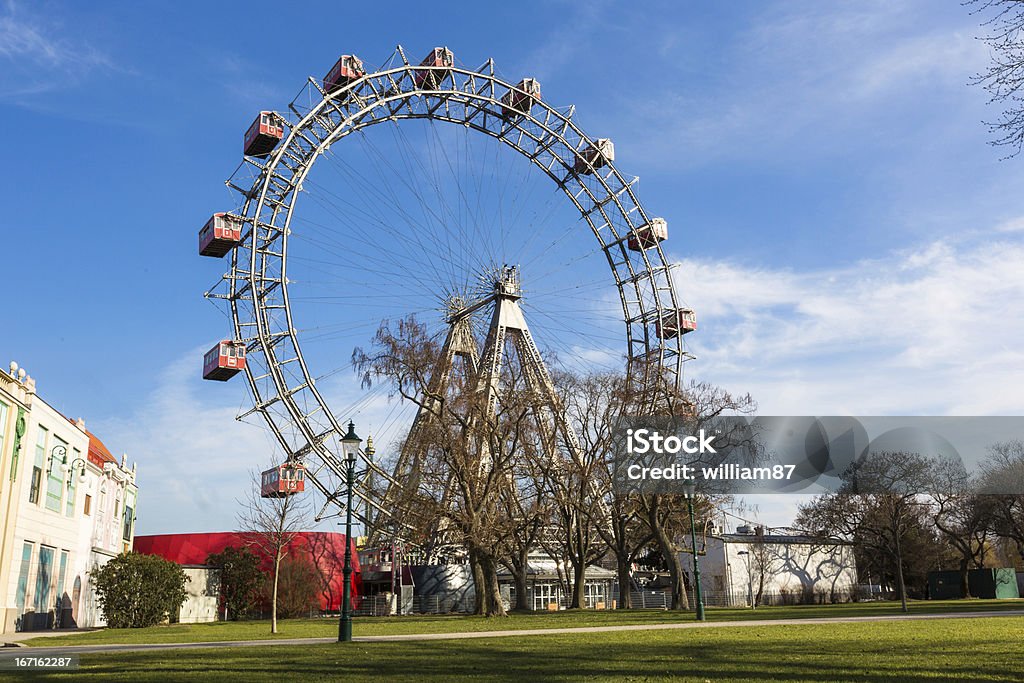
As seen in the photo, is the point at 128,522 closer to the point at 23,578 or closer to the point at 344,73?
the point at 23,578

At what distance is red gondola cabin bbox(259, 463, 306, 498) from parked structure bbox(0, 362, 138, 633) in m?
9.54

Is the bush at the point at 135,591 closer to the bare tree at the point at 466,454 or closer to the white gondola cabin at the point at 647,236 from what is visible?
the bare tree at the point at 466,454

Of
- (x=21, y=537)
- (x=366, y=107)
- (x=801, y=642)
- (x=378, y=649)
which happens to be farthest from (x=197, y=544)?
(x=801, y=642)

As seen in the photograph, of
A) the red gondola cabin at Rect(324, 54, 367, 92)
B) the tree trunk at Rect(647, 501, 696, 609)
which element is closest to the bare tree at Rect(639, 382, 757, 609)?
the tree trunk at Rect(647, 501, 696, 609)

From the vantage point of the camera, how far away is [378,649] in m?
19.1

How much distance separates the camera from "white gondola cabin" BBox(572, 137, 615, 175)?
51281 millimetres

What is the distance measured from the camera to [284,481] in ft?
133

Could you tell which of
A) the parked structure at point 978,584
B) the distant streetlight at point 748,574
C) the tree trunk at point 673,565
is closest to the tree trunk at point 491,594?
the tree trunk at point 673,565

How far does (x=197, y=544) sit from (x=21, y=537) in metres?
30.8

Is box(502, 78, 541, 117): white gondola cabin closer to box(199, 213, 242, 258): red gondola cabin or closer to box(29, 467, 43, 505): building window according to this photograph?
box(199, 213, 242, 258): red gondola cabin

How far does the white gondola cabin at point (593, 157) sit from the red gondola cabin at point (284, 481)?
79.8 feet

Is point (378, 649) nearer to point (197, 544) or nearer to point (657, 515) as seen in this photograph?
point (657, 515)

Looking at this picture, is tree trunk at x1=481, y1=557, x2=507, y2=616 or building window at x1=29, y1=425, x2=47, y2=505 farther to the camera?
building window at x1=29, y1=425, x2=47, y2=505

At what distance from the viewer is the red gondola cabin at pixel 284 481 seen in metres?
40.5
